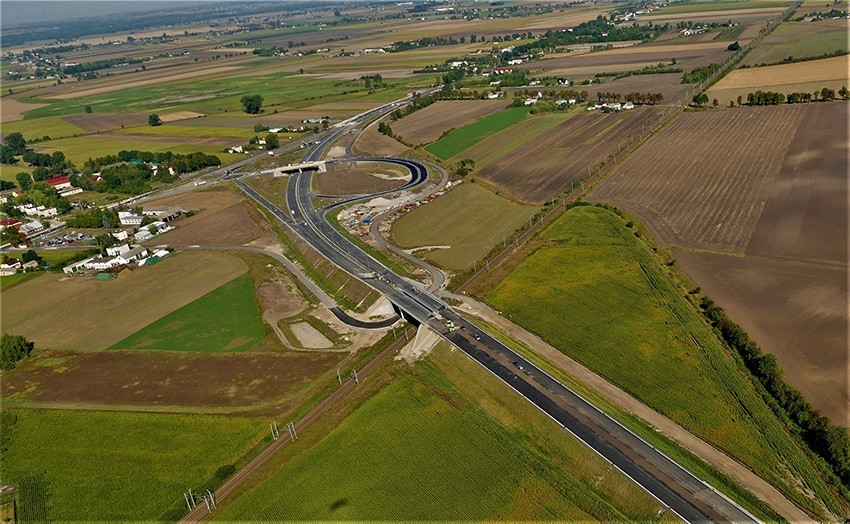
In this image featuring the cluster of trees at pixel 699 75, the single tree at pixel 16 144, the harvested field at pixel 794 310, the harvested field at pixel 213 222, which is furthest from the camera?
the single tree at pixel 16 144

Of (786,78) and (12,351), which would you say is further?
(786,78)

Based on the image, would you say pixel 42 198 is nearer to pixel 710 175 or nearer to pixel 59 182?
pixel 59 182

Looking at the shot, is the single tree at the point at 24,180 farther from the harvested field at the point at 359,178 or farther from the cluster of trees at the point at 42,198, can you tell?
the harvested field at the point at 359,178

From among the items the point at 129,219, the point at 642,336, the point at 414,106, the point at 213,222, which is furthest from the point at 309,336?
the point at 414,106

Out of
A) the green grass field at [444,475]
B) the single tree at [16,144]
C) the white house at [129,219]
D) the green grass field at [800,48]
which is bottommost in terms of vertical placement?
the green grass field at [444,475]

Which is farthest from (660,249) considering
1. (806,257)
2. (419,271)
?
(419,271)

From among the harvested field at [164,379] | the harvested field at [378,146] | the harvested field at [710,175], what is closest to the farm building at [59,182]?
the harvested field at [378,146]

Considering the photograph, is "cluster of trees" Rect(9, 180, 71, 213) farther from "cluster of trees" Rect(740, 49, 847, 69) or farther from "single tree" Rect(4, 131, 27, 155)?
"cluster of trees" Rect(740, 49, 847, 69)
